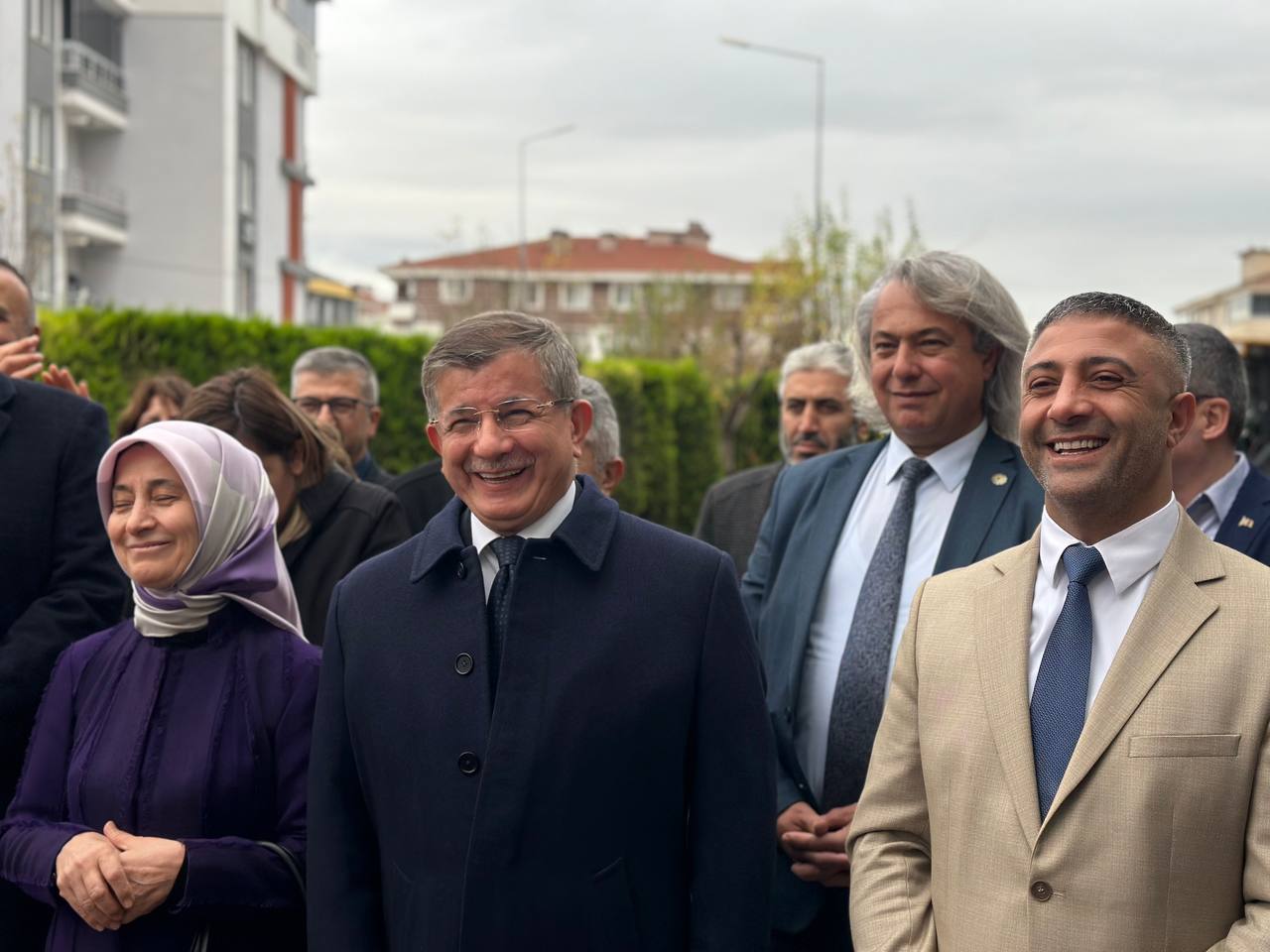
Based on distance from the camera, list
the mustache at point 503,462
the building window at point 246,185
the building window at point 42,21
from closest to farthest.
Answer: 1. the mustache at point 503,462
2. the building window at point 42,21
3. the building window at point 246,185

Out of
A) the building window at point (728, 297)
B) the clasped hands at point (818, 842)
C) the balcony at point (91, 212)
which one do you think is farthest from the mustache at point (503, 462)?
the balcony at point (91, 212)

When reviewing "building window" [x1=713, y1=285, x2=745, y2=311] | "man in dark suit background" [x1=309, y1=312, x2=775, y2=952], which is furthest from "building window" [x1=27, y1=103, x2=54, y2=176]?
"man in dark suit background" [x1=309, y1=312, x2=775, y2=952]

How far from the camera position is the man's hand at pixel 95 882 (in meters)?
3.01

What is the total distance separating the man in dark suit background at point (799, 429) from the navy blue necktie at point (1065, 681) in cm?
356

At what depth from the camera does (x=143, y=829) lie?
10.3ft

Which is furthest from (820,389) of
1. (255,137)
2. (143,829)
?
(255,137)

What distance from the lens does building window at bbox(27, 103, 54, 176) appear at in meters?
34.5

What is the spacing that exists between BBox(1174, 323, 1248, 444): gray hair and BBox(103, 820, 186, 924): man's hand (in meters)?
3.30

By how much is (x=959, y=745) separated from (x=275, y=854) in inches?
59.2

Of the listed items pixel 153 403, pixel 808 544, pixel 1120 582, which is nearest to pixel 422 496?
pixel 153 403

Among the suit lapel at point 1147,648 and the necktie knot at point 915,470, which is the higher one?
the necktie knot at point 915,470

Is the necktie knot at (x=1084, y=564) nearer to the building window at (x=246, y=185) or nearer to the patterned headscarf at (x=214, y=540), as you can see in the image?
the patterned headscarf at (x=214, y=540)

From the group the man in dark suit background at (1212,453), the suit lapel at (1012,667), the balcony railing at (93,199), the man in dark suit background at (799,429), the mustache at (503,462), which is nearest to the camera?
the suit lapel at (1012,667)

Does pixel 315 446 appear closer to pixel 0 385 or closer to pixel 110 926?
pixel 0 385
